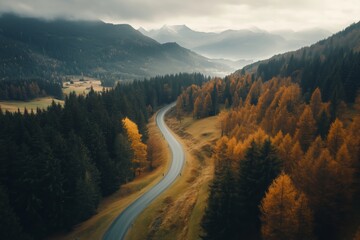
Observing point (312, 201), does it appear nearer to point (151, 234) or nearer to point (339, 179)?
point (339, 179)

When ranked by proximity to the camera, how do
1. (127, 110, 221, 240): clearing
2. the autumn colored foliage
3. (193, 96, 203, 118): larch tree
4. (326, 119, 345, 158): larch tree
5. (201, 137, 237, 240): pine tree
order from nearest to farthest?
the autumn colored foliage < (201, 137, 237, 240): pine tree < (326, 119, 345, 158): larch tree < (127, 110, 221, 240): clearing < (193, 96, 203, 118): larch tree

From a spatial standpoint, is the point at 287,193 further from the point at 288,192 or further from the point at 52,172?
the point at 52,172

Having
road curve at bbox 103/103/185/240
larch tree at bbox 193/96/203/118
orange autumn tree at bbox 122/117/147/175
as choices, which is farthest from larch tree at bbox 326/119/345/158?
larch tree at bbox 193/96/203/118

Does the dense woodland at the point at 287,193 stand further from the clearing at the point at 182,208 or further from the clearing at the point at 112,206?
the clearing at the point at 112,206

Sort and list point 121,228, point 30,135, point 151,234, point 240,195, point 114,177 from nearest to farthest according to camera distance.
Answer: point 240,195, point 151,234, point 121,228, point 30,135, point 114,177

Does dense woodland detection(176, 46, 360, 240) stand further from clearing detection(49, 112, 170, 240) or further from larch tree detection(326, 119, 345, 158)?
clearing detection(49, 112, 170, 240)

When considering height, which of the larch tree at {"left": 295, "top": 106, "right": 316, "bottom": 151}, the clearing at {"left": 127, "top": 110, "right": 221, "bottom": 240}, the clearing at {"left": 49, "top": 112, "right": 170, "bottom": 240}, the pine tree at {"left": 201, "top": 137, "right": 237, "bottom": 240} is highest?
the larch tree at {"left": 295, "top": 106, "right": 316, "bottom": 151}

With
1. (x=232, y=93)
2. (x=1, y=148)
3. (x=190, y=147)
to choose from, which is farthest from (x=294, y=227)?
(x=232, y=93)

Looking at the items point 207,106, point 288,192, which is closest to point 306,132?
point 288,192

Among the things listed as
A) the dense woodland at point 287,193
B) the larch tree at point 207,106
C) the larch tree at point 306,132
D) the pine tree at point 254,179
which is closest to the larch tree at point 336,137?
the dense woodland at point 287,193
